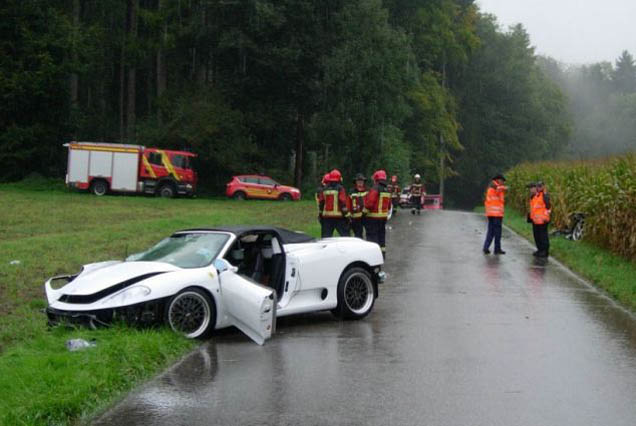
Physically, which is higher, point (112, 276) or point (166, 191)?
point (112, 276)

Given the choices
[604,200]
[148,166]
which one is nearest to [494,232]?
[604,200]

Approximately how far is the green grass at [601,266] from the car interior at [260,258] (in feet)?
17.2

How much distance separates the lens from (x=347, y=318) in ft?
36.8

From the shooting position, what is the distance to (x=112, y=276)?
9.40 m

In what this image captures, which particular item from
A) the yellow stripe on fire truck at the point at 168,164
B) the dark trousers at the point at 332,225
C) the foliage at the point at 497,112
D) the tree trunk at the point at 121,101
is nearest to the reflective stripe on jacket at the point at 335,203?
the dark trousers at the point at 332,225

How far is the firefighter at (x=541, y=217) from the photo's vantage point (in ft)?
64.6

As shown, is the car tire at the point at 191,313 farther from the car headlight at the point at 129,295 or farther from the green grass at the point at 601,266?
the green grass at the point at 601,266

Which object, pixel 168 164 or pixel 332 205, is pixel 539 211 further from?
pixel 168 164

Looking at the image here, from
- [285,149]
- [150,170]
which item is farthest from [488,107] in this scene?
[150,170]

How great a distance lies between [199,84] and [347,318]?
42.8 m

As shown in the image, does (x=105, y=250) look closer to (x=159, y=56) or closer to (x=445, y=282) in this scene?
(x=445, y=282)

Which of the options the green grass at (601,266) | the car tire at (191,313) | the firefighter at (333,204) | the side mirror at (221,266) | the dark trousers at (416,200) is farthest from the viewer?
the dark trousers at (416,200)

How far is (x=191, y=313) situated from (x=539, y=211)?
12.2m

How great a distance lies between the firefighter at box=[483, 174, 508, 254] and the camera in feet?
66.7
